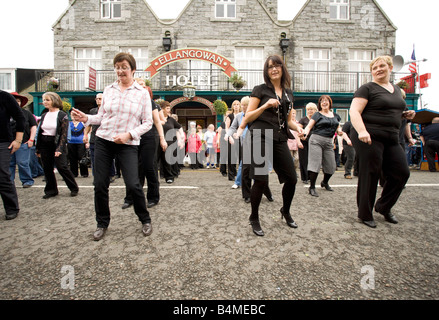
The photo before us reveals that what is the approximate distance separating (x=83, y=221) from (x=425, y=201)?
538 centimetres

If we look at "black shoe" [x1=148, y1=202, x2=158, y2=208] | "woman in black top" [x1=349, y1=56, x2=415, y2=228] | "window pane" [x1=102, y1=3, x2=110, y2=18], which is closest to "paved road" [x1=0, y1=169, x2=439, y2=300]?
"black shoe" [x1=148, y1=202, x2=158, y2=208]

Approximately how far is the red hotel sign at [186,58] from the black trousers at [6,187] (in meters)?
12.1

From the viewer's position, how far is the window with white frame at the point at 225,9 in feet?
53.2

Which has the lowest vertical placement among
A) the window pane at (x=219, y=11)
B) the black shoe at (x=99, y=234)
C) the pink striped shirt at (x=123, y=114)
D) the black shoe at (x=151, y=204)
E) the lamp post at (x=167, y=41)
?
the black shoe at (x=99, y=234)

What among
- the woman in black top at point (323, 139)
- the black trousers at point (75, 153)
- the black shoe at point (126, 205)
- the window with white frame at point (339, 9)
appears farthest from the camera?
the window with white frame at point (339, 9)

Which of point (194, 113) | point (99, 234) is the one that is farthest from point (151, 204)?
point (194, 113)

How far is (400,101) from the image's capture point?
9.70 ft

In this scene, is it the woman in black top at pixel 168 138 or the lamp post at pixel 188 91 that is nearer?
the woman in black top at pixel 168 138

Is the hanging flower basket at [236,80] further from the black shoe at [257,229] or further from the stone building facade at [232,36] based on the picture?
the black shoe at [257,229]

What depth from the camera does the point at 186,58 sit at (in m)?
14.4

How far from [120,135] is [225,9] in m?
16.9

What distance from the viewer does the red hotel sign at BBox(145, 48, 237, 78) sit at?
47.2 ft

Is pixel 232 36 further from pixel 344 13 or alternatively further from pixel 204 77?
pixel 344 13
